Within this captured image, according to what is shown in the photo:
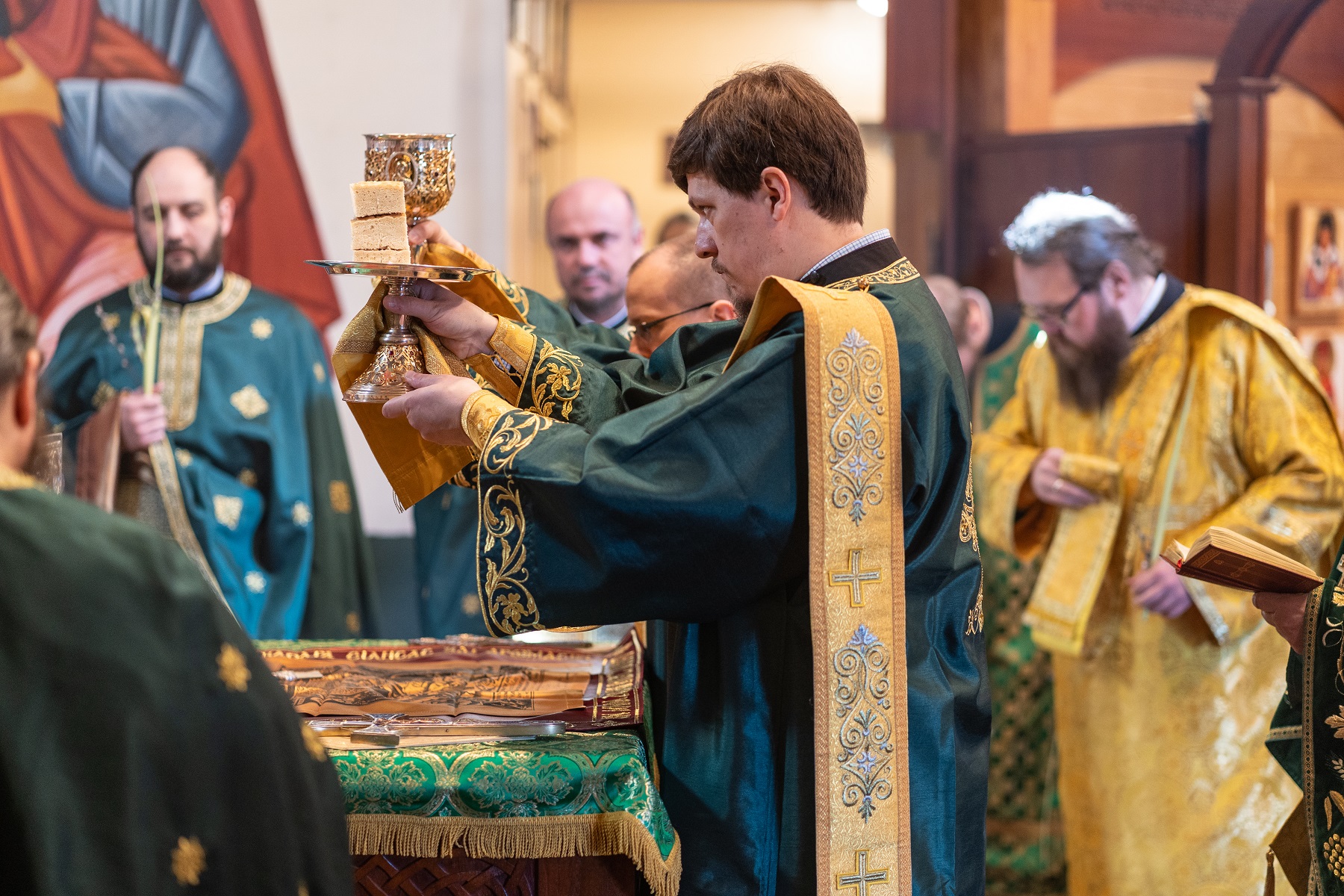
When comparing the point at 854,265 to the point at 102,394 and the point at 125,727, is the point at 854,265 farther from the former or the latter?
the point at 102,394

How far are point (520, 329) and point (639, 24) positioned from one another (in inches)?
426

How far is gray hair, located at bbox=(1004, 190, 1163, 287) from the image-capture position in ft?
12.8

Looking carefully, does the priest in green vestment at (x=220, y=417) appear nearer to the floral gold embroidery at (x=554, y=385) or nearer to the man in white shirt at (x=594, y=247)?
the man in white shirt at (x=594, y=247)

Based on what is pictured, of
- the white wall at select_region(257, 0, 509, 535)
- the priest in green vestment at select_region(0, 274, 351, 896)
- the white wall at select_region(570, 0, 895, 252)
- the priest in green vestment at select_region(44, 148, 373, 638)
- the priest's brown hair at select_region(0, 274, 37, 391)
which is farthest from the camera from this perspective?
the white wall at select_region(570, 0, 895, 252)

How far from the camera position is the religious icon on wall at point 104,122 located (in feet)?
15.3

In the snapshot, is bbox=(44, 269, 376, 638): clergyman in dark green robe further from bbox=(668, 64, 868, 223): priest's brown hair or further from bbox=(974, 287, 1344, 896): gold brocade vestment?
bbox=(668, 64, 868, 223): priest's brown hair

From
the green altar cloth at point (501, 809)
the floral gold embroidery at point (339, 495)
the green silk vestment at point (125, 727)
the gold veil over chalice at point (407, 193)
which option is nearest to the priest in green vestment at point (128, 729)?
the green silk vestment at point (125, 727)

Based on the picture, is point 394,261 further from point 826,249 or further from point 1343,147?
point 1343,147

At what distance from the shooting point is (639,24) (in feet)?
40.5

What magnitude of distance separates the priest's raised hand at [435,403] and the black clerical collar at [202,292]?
280cm

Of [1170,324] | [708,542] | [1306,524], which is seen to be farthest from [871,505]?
[1170,324]

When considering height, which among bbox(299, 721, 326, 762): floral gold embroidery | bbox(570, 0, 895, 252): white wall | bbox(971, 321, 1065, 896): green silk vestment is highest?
bbox(570, 0, 895, 252): white wall

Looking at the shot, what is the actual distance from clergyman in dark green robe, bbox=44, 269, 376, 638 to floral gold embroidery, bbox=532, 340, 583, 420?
2.52 m

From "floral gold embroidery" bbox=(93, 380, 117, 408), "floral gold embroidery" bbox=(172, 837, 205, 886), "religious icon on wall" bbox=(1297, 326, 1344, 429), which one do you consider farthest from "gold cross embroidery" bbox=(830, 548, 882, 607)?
"religious icon on wall" bbox=(1297, 326, 1344, 429)
